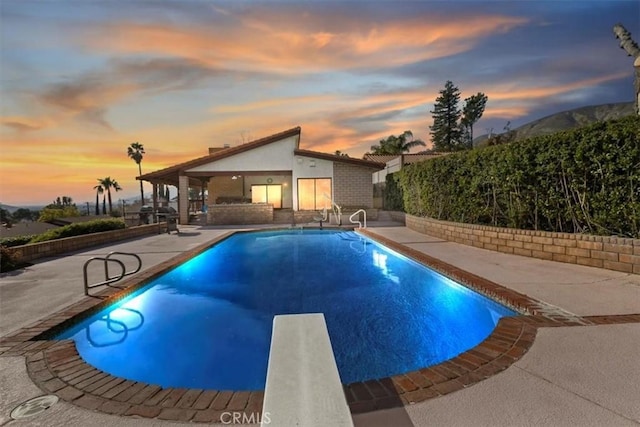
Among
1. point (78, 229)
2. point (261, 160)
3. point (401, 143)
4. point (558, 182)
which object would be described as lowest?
point (78, 229)

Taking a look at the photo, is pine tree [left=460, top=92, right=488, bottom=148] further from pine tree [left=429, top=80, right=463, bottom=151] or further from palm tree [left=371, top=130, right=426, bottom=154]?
palm tree [left=371, top=130, right=426, bottom=154]

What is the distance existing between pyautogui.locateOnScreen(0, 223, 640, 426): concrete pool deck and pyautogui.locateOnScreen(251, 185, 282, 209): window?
17481 millimetres

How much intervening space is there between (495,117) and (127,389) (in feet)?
160

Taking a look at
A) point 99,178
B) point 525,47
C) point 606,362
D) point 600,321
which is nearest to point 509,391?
point 606,362

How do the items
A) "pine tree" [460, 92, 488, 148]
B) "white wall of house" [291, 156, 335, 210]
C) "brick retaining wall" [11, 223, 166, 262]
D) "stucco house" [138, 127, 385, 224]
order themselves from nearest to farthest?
"brick retaining wall" [11, 223, 166, 262], "stucco house" [138, 127, 385, 224], "white wall of house" [291, 156, 335, 210], "pine tree" [460, 92, 488, 148]

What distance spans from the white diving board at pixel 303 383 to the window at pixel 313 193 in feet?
52.5

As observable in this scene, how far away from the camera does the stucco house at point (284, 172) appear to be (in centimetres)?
1730

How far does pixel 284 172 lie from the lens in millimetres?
18406

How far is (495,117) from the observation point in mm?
41312

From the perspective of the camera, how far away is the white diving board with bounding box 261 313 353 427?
173cm

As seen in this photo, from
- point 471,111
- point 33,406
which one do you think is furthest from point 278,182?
point 471,111

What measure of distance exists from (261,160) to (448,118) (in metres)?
37.9

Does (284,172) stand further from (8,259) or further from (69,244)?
(8,259)

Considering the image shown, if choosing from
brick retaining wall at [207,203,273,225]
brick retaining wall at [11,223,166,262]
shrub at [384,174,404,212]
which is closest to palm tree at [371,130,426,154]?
shrub at [384,174,404,212]
